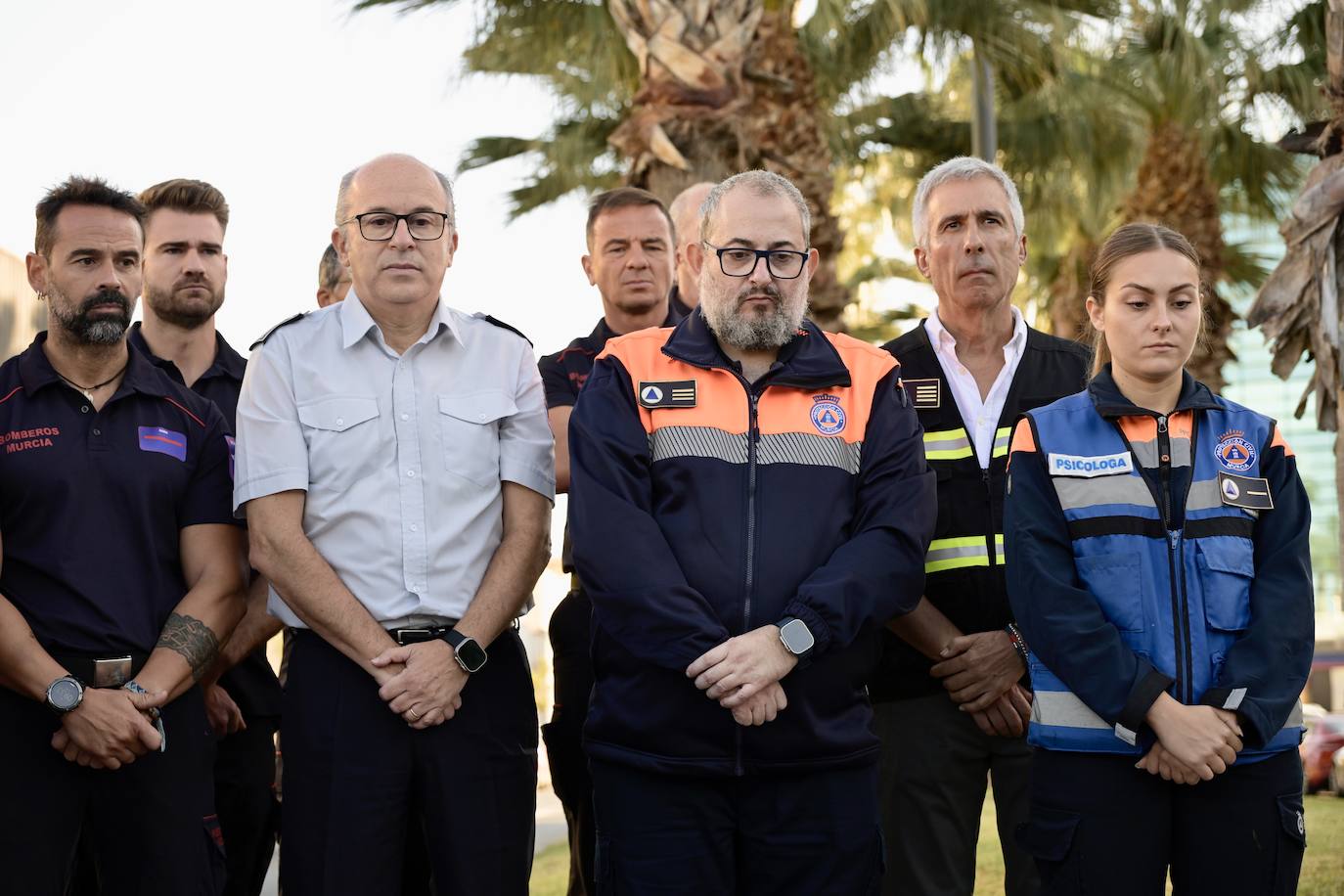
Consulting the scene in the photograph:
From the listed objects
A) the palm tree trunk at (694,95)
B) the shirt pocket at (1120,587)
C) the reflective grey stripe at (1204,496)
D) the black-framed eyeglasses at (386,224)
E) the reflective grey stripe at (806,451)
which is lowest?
the shirt pocket at (1120,587)

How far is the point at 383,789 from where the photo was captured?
3.24m

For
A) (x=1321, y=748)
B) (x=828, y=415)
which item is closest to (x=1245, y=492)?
(x=828, y=415)

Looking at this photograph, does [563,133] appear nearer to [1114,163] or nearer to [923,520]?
[1114,163]

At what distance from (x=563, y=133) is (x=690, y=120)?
653 centimetres

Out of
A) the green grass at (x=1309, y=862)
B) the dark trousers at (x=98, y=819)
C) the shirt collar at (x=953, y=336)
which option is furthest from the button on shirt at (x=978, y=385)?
the dark trousers at (x=98, y=819)

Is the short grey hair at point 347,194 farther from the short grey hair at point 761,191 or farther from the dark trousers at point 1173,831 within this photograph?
the dark trousers at point 1173,831

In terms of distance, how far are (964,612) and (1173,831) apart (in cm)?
80

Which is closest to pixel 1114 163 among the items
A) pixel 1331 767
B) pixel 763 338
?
pixel 1331 767

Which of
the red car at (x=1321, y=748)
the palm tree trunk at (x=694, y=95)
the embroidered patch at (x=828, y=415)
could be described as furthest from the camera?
the red car at (x=1321, y=748)

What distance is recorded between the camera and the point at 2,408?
3490 mm

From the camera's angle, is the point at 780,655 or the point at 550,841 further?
the point at 550,841

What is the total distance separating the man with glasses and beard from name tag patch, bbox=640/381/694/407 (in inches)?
48.7

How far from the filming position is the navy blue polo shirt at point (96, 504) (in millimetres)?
3408

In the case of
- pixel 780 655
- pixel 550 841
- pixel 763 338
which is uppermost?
pixel 763 338
